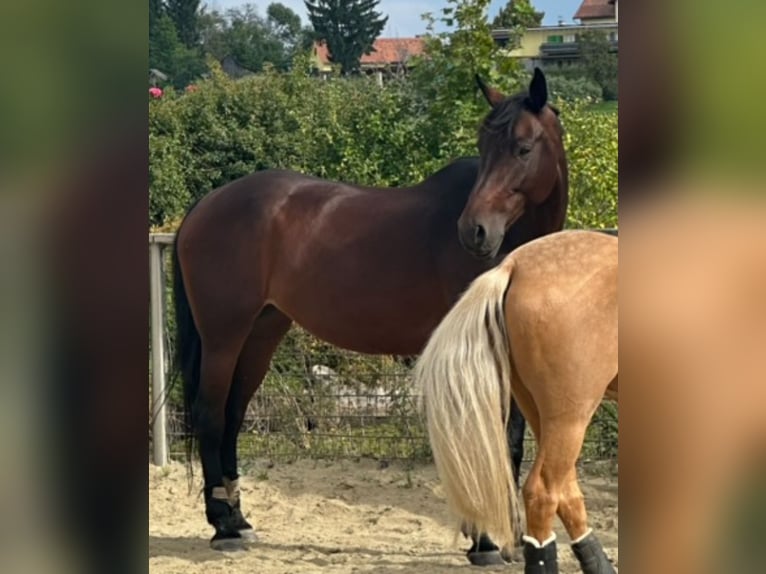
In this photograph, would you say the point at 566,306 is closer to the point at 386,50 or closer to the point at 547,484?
the point at 547,484

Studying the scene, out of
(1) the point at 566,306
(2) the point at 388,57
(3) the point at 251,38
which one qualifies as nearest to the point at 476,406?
(1) the point at 566,306

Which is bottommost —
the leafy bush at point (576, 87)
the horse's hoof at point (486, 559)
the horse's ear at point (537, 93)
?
the horse's hoof at point (486, 559)

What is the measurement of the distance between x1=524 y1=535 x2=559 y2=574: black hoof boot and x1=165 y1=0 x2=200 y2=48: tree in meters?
10.4

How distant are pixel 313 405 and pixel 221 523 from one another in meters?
1.33

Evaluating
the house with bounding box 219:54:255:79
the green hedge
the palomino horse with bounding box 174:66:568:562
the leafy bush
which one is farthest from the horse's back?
the house with bounding box 219:54:255:79

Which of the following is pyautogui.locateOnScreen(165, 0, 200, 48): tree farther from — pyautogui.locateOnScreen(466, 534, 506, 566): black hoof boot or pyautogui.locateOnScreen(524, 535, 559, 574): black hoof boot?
pyautogui.locateOnScreen(524, 535, 559, 574): black hoof boot

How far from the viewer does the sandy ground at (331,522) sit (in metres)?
3.74

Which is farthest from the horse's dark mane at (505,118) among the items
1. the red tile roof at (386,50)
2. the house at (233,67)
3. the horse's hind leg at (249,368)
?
the house at (233,67)

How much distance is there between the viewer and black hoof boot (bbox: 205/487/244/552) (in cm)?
398

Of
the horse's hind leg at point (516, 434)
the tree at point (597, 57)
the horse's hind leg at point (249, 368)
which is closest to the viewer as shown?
the horse's hind leg at point (516, 434)

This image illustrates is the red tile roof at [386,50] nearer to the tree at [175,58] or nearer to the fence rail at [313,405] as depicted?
the tree at [175,58]

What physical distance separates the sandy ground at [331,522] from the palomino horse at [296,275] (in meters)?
0.24

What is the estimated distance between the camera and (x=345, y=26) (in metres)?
16.8

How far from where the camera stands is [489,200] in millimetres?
3408
